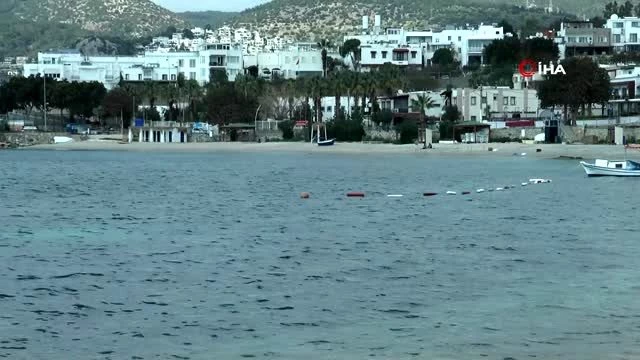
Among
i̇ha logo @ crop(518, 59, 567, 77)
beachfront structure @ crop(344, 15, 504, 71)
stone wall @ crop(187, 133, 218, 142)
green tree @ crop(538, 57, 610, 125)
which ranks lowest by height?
stone wall @ crop(187, 133, 218, 142)

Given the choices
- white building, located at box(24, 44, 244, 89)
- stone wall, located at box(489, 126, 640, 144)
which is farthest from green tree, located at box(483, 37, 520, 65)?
stone wall, located at box(489, 126, 640, 144)

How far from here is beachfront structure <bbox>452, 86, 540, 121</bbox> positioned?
443 feet

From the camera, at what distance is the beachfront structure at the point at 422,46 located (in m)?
187

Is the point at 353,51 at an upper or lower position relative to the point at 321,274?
upper

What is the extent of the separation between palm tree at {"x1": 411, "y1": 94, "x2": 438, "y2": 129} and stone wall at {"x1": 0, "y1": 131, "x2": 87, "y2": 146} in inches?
1598

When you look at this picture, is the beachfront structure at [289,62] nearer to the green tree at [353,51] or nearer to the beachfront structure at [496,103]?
the green tree at [353,51]

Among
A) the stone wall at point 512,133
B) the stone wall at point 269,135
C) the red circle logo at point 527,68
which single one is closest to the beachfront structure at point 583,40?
the red circle logo at point 527,68

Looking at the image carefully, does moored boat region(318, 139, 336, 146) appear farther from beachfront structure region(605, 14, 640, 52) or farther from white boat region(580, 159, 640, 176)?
beachfront structure region(605, 14, 640, 52)

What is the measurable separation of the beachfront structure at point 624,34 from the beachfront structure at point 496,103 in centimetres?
5416

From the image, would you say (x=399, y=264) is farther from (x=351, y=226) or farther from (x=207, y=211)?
(x=207, y=211)

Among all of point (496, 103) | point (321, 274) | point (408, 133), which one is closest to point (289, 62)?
point (496, 103)

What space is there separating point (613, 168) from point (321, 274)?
48897mm

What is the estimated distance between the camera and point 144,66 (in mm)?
186500

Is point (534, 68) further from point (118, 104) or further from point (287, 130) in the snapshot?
point (118, 104)
